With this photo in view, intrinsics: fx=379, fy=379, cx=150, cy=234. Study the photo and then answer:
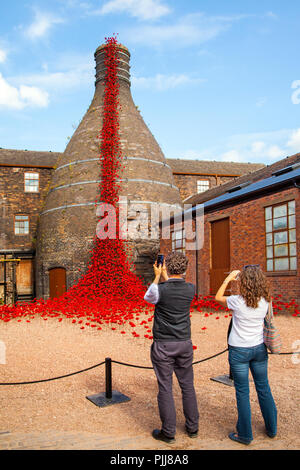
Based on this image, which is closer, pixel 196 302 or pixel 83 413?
pixel 83 413

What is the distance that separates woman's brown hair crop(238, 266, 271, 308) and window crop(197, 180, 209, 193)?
72.5 feet

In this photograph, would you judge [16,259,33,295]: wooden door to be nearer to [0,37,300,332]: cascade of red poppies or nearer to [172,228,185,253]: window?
[0,37,300,332]: cascade of red poppies

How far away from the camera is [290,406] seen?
15.1 ft

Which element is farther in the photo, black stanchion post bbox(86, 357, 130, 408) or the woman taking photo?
black stanchion post bbox(86, 357, 130, 408)

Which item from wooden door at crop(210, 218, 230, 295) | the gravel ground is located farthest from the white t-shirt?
Result: wooden door at crop(210, 218, 230, 295)

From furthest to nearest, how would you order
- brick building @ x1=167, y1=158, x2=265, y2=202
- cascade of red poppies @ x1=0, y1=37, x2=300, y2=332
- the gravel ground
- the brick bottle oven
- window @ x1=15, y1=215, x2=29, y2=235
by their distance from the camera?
brick building @ x1=167, y1=158, x2=265, y2=202
window @ x1=15, y1=215, x2=29, y2=235
the brick bottle oven
cascade of red poppies @ x1=0, y1=37, x2=300, y2=332
the gravel ground

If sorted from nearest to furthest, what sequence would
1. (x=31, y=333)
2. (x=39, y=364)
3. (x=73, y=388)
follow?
(x=73, y=388) → (x=39, y=364) → (x=31, y=333)

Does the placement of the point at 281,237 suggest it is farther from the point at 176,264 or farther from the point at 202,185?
the point at 202,185

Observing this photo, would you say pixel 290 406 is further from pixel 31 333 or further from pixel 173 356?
pixel 31 333

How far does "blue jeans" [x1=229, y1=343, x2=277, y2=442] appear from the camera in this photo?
3525mm

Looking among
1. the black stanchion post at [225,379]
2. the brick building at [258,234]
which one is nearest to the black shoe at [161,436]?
the black stanchion post at [225,379]

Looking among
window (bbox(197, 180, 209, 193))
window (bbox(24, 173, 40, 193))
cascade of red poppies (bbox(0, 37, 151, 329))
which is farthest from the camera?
window (bbox(197, 180, 209, 193))
